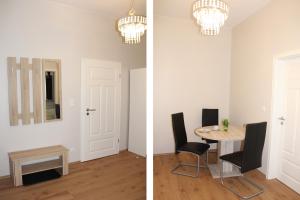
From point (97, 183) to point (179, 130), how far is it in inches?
26.3

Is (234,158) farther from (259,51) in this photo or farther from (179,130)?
(259,51)

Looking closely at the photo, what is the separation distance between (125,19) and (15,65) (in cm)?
69

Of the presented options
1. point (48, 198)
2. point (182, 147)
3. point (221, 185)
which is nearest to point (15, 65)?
point (48, 198)

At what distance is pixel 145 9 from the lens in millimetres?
1240

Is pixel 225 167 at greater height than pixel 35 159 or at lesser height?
lesser

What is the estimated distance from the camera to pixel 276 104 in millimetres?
1528

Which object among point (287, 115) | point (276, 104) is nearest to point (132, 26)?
point (276, 104)

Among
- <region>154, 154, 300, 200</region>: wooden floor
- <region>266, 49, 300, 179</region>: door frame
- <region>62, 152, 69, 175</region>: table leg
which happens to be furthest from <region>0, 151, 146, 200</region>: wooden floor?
<region>266, 49, 300, 179</region>: door frame

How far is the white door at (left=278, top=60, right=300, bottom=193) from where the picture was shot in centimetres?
147

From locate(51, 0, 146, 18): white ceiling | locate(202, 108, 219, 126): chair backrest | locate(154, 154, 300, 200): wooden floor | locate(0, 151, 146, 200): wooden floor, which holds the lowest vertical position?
locate(154, 154, 300, 200): wooden floor

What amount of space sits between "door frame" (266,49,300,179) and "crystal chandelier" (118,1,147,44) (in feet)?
3.54

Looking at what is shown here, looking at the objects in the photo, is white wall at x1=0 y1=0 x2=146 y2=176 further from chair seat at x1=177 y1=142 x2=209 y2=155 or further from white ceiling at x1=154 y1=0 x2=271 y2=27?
chair seat at x1=177 y1=142 x2=209 y2=155

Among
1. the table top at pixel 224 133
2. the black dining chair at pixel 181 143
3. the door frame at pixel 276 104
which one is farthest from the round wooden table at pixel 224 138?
the door frame at pixel 276 104

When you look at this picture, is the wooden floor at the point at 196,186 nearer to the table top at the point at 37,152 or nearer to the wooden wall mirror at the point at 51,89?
the table top at the point at 37,152
